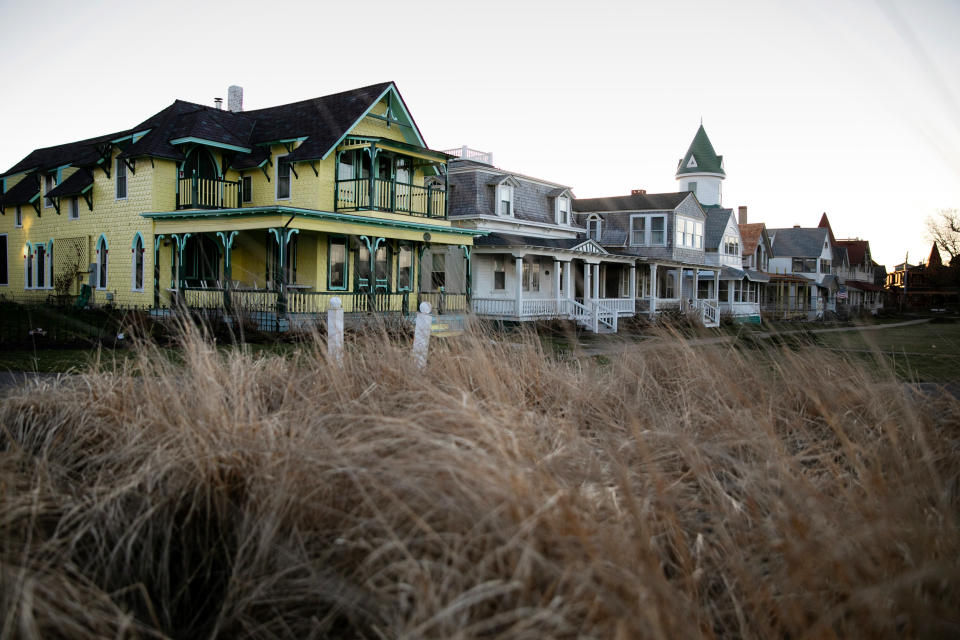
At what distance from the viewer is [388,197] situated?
2358cm

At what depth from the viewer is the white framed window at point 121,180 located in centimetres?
2302

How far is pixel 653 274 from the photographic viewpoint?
3288 centimetres

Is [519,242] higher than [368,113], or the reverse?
[368,113]

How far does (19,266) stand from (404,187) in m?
16.4

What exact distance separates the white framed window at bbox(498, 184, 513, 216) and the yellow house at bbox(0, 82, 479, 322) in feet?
11.8

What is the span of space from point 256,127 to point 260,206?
14.0 ft

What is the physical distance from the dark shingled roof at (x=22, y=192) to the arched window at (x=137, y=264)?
878 centimetres

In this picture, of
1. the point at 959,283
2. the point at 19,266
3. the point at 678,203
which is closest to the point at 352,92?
the point at 19,266

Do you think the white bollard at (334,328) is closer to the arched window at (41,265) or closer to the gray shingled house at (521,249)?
the gray shingled house at (521,249)

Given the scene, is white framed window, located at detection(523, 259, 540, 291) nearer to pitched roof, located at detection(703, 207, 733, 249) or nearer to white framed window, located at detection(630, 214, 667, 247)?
white framed window, located at detection(630, 214, 667, 247)

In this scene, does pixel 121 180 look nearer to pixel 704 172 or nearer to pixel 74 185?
pixel 74 185

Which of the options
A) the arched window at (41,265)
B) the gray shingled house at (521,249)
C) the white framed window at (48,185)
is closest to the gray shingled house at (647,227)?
the gray shingled house at (521,249)

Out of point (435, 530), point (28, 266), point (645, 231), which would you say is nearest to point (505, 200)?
point (645, 231)

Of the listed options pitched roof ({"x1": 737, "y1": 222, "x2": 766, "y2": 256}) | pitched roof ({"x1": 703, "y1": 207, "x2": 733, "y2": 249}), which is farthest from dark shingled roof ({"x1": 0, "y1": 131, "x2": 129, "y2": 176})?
pitched roof ({"x1": 737, "y1": 222, "x2": 766, "y2": 256})
